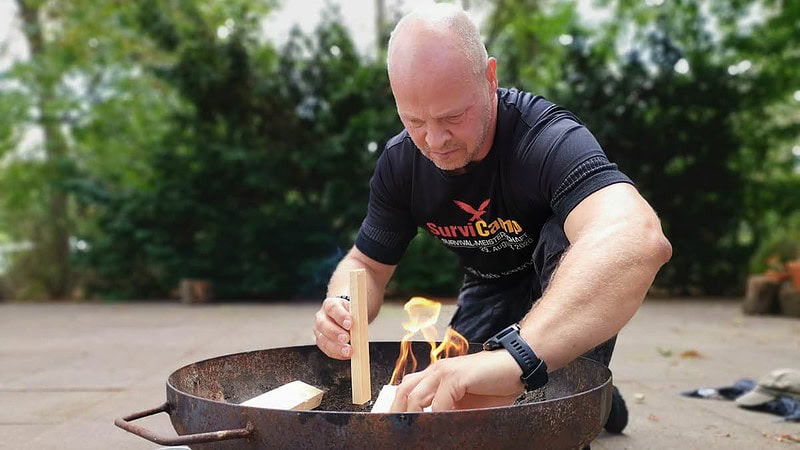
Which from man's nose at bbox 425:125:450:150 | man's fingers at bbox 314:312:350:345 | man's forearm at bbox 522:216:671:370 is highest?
man's nose at bbox 425:125:450:150

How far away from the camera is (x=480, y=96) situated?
6.08 feet

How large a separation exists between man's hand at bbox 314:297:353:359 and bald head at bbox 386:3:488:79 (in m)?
0.55

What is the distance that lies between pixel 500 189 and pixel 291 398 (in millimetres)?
771

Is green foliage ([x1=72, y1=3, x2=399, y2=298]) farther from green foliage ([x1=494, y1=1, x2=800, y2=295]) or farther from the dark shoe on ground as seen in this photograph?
the dark shoe on ground

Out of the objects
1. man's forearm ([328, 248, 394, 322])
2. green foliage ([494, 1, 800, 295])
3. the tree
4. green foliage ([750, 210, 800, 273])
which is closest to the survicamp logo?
man's forearm ([328, 248, 394, 322])

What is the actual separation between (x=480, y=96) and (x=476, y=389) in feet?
2.57

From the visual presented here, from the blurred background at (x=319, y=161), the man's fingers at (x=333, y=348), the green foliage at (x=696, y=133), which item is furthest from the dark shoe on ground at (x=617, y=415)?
the green foliage at (x=696, y=133)

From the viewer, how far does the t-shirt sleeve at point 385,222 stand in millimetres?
2307

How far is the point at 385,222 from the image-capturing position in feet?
7.66

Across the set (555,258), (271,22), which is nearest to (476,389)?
(555,258)

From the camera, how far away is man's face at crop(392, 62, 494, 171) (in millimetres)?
1746

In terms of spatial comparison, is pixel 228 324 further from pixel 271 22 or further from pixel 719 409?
pixel 271 22

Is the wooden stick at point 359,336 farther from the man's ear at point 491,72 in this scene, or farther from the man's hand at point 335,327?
the man's ear at point 491,72

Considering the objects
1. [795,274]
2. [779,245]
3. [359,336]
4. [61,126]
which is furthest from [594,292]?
[61,126]
